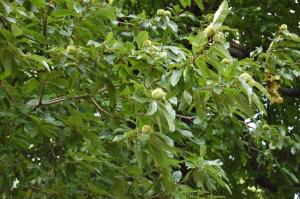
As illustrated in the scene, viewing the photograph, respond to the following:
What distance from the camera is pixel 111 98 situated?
2.01 m

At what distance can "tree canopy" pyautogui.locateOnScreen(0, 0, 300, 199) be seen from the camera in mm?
1758

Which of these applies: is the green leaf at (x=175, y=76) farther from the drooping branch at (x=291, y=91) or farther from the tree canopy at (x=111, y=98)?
the drooping branch at (x=291, y=91)

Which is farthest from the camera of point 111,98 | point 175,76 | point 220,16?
point 111,98

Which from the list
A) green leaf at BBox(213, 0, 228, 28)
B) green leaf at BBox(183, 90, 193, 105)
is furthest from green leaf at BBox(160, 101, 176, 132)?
green leaf at BBox(213, 0, 228, 28)

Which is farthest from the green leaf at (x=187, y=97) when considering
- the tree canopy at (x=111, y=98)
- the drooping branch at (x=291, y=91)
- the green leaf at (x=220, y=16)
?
the drooping branch at (x=291, y=91)

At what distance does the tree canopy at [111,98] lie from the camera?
1.76 metres

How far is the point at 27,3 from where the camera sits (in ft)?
6.25

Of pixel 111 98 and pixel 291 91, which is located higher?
pixel 111 98

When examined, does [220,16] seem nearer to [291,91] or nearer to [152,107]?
[152,107]

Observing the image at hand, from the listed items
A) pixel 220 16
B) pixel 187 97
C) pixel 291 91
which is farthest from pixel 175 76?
pixel 291 91

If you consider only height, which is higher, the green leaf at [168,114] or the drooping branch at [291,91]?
the green leaf at [168,114]

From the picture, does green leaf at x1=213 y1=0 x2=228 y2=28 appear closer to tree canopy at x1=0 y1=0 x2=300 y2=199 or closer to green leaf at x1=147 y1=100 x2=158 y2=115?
tree canopy at x1=0 y1=0 x2=300 y2=199

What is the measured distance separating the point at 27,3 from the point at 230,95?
32.1 inches

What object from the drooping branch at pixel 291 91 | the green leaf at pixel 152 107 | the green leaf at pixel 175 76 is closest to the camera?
the green leaf at pixel 152 107
